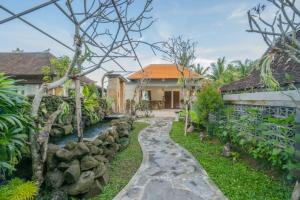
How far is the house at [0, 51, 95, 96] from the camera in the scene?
1551cm

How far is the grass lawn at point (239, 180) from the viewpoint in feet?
15.7

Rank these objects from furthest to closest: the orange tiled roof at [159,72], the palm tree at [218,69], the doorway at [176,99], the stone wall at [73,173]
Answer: the doorway at [176,99] → the palm tree at [218,69] → the orange tiled roof at [159,72] → the stone wall at [73,173]

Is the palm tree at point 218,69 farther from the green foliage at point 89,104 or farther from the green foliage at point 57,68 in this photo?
the green foliage at point 89,104

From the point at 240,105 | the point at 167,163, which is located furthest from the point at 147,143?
the point at 240,105

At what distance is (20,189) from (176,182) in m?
3.27

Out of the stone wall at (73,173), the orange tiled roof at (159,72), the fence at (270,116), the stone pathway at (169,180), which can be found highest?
the orange tiled roof at (159,72)

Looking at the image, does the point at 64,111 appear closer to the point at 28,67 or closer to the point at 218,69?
the point at 28,67

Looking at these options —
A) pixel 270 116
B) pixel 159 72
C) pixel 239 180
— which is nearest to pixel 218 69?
pixel 159 72

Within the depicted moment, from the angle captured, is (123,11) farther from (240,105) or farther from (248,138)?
(240,105)

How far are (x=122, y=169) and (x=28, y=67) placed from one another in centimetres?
1287

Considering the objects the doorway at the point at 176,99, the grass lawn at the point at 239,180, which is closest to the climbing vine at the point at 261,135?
the grass lawn at the point at 239,180

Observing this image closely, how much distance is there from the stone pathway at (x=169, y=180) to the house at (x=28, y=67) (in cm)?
886

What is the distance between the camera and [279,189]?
500 cm

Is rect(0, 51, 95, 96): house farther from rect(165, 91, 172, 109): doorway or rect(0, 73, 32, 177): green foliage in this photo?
rect(165, 91, 172, 109): doorway
